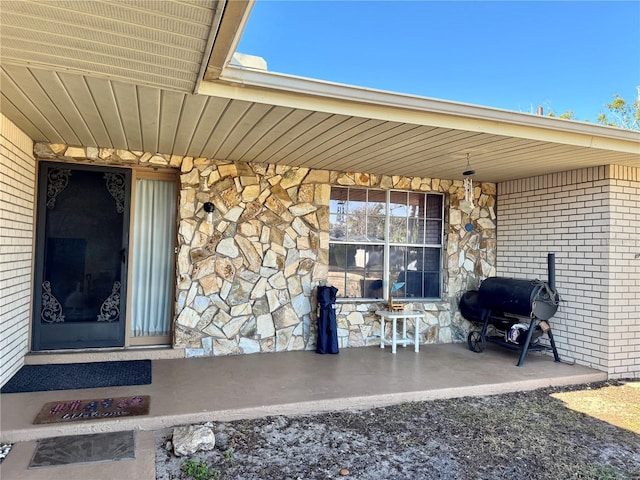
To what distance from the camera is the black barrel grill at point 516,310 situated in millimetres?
4738

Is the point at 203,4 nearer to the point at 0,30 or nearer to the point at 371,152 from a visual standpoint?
the point at 0,30

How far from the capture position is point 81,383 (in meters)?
3.71

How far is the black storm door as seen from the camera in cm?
435

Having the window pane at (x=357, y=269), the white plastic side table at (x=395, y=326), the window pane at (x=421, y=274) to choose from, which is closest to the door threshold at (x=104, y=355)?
the window pane at (x=357, y=269)

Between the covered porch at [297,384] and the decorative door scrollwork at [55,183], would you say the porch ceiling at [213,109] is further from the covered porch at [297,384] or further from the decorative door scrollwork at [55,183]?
the covered porch at [297,384]

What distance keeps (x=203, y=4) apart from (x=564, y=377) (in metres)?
4.68

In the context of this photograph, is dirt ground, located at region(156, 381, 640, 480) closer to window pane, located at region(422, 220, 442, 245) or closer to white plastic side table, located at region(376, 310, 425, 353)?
white plastic side table, located at region(376, 310, 425, 353)

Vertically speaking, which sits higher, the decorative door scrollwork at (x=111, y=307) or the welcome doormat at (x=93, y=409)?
the decorative door scrollwork at (x=111, y=307)

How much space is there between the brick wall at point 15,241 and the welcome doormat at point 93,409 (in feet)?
2.67

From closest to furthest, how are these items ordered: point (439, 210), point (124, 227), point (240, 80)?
point (240, 80) → point (124, 227) → point (439, 210)

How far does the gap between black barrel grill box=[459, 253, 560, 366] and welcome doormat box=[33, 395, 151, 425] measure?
397 centimetres

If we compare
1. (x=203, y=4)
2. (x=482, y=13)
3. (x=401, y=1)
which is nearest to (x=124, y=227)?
(x=203, y=4)

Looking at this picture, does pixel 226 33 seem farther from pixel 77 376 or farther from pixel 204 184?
pixel 77 376

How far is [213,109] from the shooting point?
10.1 ft
